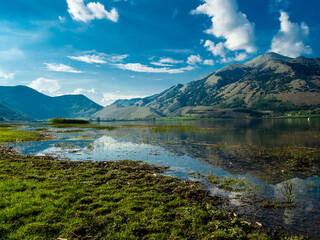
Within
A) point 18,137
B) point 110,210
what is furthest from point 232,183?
point 18,137

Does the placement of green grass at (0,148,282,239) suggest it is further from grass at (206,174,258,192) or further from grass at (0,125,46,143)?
grass at (0,125,46,143)

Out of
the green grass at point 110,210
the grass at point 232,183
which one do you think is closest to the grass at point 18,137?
the green grass at point 110,210

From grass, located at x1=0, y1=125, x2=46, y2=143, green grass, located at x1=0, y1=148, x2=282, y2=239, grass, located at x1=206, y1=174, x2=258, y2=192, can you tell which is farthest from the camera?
grass, located at x1=0, y1=125, x2=46, y2=143

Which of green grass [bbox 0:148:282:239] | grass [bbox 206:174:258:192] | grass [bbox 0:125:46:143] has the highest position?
grass [bbox 0:125:46:143]

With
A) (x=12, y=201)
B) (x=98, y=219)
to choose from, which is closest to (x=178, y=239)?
(x=98, y=219)

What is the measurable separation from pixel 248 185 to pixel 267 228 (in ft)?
28.5

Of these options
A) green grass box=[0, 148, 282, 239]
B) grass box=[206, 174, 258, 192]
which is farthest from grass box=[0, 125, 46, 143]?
grass box=[206, 174, 258, 192]

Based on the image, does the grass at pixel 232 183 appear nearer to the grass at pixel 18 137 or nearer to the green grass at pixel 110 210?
the green grass at pixel 110 210

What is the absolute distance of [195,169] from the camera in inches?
1056

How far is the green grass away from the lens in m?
10.8

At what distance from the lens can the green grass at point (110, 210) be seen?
35.5 ft

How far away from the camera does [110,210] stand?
13.4 meters

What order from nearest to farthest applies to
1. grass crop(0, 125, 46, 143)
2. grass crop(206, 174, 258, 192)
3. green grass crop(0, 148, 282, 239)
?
green grass crop(0, 148, 282, 239), grass crop(206, 174, 258, 192), grass crop(0, 125, 46, 143)

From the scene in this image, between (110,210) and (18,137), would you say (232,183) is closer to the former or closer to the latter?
(110,210)
